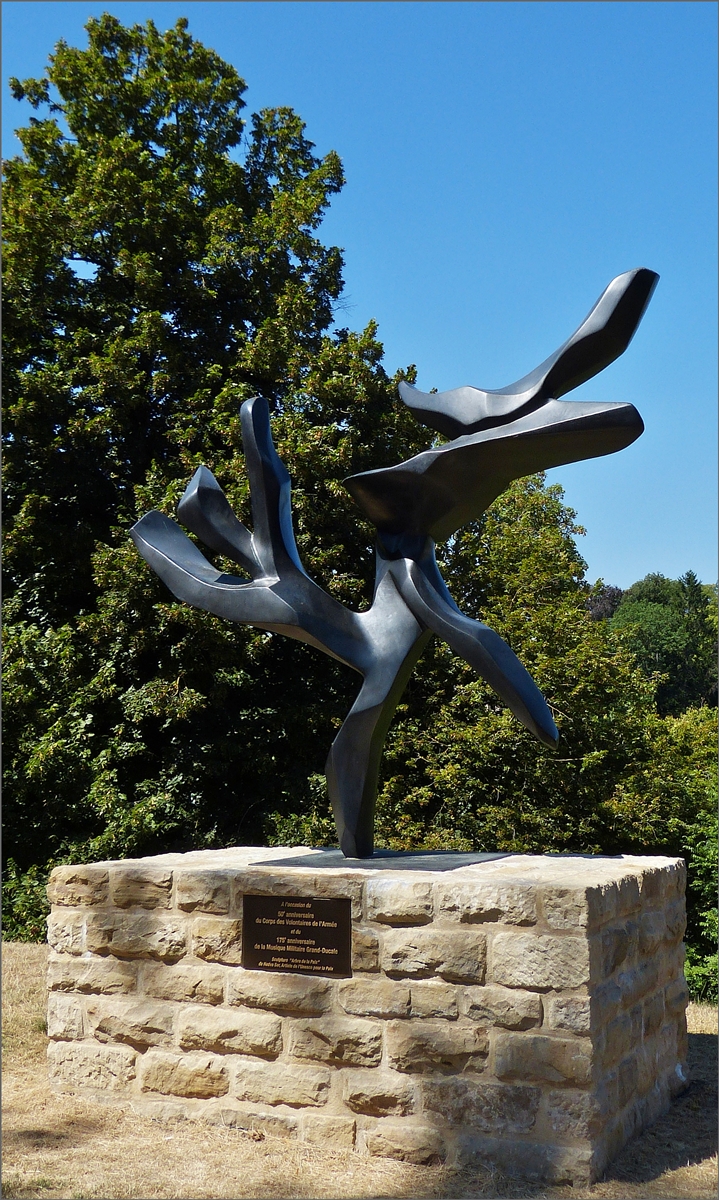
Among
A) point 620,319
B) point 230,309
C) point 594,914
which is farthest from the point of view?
point 230,309

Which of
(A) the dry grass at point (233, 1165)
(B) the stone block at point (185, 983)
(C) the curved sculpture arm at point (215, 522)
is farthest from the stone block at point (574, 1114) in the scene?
(C) the curved sculpture arm at point (215, 522)

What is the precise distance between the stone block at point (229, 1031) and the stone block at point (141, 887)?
1.76ft

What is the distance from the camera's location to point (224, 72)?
13539 millimetres

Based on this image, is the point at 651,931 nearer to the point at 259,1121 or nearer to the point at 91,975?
the point at 259,1121

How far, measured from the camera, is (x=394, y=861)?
16.9 feet

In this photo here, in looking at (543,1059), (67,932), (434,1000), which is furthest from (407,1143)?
(67,932)

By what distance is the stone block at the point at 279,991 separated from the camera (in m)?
4.51

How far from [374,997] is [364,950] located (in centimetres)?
20

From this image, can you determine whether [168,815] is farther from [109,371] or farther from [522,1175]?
[522,1175]

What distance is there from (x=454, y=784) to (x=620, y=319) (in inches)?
277

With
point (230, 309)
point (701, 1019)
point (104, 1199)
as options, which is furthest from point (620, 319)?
point (230, 309)

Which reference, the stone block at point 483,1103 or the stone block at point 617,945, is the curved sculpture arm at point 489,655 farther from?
the stone block at point 483,1103

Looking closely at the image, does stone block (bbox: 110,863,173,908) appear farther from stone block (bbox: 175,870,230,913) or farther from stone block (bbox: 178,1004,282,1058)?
stone block (bbox: 178,1004,282,1058)

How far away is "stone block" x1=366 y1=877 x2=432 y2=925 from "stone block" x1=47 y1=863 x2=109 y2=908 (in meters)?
1.51
